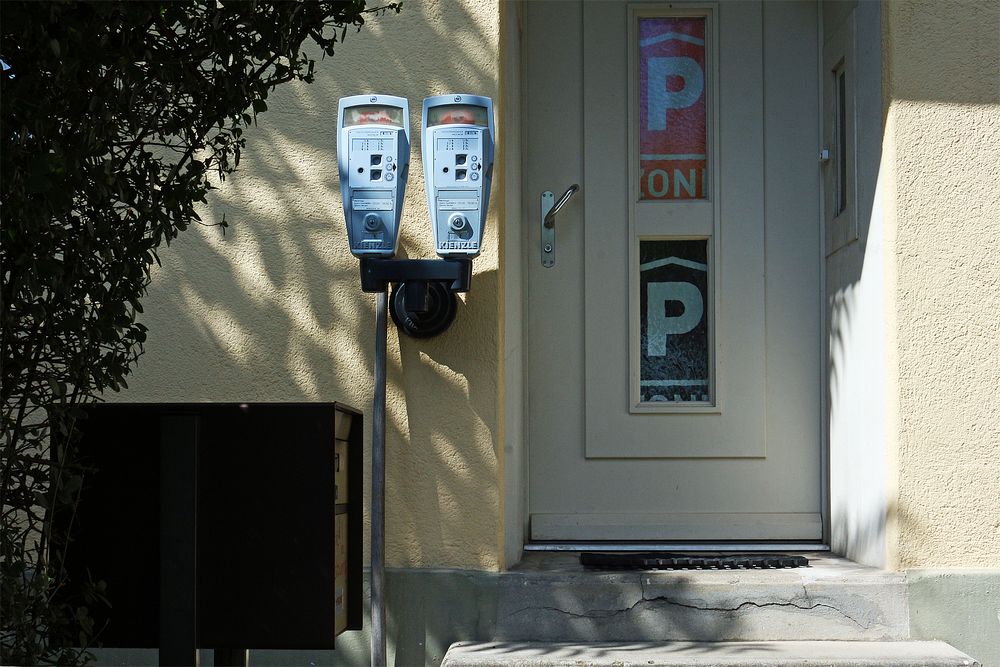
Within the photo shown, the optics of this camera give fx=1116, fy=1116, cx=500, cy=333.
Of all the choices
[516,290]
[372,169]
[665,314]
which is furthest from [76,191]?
[665,314]

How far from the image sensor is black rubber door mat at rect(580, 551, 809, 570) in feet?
12.4

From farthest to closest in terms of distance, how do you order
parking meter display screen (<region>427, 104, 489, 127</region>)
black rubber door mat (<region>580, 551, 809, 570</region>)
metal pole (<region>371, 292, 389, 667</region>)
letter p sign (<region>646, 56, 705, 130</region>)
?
letter p sign (<region>646, 56, 705, 130</region>) → black rubber door mat (<region>580, 551, 809, 570</region>) → metal pole (<region>371, 292, 389, 667</region>) → parking meter display screen (<region>427, 104, 489, 127</region>)

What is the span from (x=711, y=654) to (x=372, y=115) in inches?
76.9

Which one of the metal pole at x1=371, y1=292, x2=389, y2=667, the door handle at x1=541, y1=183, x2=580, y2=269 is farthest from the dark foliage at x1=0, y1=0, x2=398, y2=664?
the door handle at x1=541, y1=183, x2=580, y2=269

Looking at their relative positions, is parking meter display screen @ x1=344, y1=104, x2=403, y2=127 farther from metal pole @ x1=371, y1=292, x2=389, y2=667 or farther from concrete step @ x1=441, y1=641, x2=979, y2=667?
concrete step @ x1=441, y1=641, x2=979, y2=667

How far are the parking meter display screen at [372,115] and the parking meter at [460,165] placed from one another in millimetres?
95

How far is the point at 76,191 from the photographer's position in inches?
74.9

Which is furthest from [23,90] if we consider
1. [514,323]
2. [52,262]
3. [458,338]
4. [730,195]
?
[730,195]

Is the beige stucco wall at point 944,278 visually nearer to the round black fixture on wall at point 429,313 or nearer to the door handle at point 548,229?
the door handle at point 548,229

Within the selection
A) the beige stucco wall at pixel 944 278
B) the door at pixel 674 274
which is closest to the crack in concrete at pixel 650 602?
the beige stucco wall at pixel 944 278

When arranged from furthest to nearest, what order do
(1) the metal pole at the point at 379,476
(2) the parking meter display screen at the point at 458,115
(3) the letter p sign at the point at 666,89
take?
(3) the letter p sign at the point at 666,89 < (1) the metal pole at the point at 379,476 < (2) the parking meter display screen at the point at 458,115

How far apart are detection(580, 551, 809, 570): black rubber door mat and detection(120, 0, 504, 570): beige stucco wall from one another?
43 centimetres

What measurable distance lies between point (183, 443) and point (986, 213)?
9.30 ft

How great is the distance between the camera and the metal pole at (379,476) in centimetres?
356
